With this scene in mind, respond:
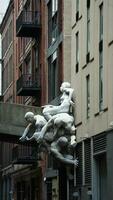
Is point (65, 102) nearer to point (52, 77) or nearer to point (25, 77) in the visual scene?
point (52, 77)

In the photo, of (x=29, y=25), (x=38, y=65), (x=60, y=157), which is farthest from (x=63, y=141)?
(x=38, y=65)

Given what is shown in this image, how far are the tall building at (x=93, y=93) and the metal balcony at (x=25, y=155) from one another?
494 inches

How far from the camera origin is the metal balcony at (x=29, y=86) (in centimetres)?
5025

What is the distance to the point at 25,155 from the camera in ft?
181

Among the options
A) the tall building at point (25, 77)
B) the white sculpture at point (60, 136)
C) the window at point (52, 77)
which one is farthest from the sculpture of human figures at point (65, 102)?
the tall building at point (25, 77)

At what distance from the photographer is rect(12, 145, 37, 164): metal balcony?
51688mm

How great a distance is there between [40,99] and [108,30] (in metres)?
19.4

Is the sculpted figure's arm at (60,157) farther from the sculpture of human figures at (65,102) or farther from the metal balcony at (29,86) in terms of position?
the metal balcony at (29,86)

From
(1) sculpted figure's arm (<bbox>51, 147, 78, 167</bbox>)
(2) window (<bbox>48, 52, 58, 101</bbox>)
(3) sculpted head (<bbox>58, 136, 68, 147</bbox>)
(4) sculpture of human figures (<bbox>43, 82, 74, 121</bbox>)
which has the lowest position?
(1) sculpted figure's arm (<bbox>51, 147, 78, 167</bbox>)

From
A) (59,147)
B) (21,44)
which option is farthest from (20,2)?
(59,147)

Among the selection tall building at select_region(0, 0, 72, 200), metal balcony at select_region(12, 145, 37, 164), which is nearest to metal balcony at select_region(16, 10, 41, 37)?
tall building at select_region(0, 0, 72, 200)

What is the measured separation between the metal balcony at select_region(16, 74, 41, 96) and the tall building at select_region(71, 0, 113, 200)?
1004 cm

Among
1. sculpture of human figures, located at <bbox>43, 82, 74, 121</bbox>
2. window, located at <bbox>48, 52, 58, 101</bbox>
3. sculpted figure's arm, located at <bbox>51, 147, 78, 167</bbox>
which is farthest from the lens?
window, located at <bbox>48, 52, 58, 101</bbox>

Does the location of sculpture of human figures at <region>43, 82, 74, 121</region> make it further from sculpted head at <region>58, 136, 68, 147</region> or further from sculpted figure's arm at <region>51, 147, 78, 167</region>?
sculpted head at <region>58, 136, 68, 147</region>
